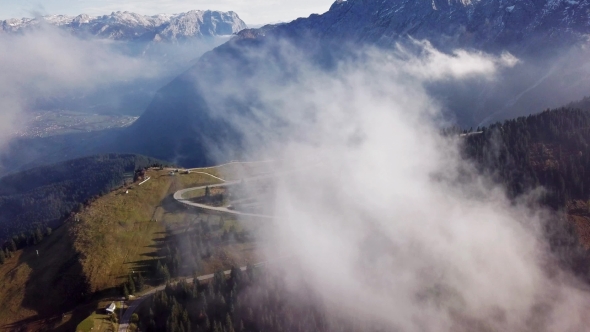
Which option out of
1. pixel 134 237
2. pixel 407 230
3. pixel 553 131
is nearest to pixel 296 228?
pixel 407 230

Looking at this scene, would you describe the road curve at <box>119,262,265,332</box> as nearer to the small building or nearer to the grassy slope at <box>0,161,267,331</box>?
the small building

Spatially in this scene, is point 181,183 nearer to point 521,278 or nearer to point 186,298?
point 186,298

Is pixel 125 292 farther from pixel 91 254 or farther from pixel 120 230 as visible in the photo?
pixel 120 230

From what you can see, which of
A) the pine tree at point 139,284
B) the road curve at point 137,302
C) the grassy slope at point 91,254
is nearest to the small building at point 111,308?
the road curve at point 137,302

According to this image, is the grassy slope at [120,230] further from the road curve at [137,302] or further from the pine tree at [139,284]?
the road curve at [137,302]

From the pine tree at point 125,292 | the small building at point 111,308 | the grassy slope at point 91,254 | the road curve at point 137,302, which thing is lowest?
the road curve at point 137,302

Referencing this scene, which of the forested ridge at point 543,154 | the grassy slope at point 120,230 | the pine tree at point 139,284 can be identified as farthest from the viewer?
the forested ridge at point 543,154

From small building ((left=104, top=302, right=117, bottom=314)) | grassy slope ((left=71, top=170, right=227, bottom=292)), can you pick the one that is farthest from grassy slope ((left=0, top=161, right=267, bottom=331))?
small building ((left=104, top=302, right=117, bottom=314))

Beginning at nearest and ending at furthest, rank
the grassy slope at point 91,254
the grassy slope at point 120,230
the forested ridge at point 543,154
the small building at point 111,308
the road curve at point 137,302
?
the road curve at point 137,302 → the small building at point 111,308 → the grassy slope at point 91,254 → the grassy slope at point 120,230 → the forested ridge at point 543,154

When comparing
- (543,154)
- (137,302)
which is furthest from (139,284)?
(543,154)
